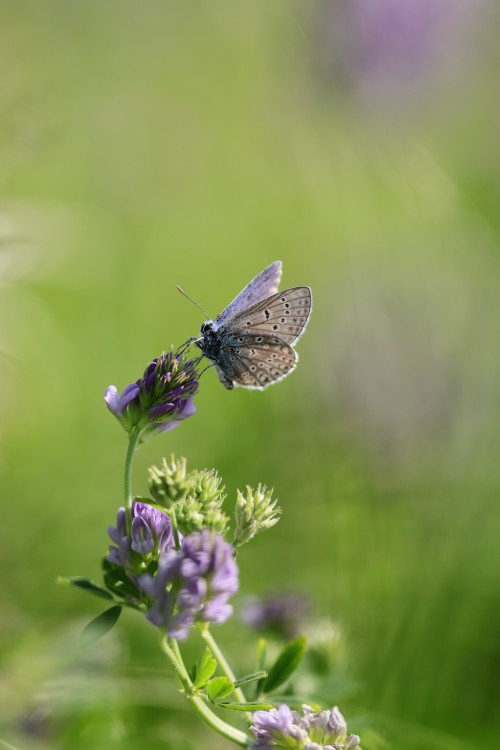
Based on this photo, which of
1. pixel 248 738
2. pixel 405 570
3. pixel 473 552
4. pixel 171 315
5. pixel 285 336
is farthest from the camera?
pixel 171 315

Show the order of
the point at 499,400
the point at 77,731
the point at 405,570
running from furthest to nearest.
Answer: the point at 499,400
the point at 405,570
the point at 77,731

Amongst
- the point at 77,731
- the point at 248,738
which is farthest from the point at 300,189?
the point at 248,738

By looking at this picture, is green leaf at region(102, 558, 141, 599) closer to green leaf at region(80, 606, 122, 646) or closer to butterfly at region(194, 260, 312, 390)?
green leaf at region(80, 606, 122, 646)

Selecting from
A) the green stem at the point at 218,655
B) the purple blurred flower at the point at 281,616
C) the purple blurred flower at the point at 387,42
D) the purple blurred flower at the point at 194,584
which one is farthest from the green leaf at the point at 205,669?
the purple blurred flower at the point at 387,42

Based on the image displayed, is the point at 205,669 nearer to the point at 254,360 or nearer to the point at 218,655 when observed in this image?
the point at 218,655

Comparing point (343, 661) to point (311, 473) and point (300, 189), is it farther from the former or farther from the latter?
point (300, 189)

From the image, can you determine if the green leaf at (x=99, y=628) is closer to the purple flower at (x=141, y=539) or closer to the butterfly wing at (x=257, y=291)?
the purple flower at (x=141, y=539)

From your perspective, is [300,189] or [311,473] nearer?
[311,473]
